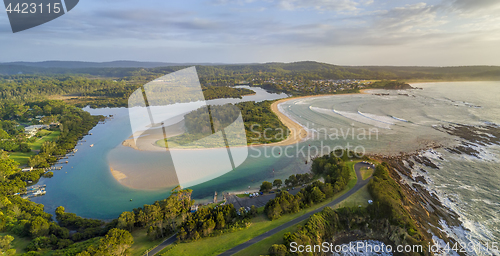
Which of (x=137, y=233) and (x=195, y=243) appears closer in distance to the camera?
(x=195, y=243)

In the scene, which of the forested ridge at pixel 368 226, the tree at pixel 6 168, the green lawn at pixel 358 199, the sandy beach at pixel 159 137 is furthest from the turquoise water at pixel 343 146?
the green lawn at pixel 358 199

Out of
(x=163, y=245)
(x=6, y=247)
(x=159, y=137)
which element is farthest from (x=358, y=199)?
(x=159, y=137)

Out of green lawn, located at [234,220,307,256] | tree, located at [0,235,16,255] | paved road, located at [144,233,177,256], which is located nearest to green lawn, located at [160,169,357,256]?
green lawn, located at [234,220,307,256]

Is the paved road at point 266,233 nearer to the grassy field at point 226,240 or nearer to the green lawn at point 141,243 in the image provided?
the grassy field at point 226,240

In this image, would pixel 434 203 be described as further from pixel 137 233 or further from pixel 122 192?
pixel 122 192

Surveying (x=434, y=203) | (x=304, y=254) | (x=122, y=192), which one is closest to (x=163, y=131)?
(x=122, y=192)

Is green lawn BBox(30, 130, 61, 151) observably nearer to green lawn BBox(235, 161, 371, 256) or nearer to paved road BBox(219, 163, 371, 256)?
paved road BBox(219, 163, 371, 256)
